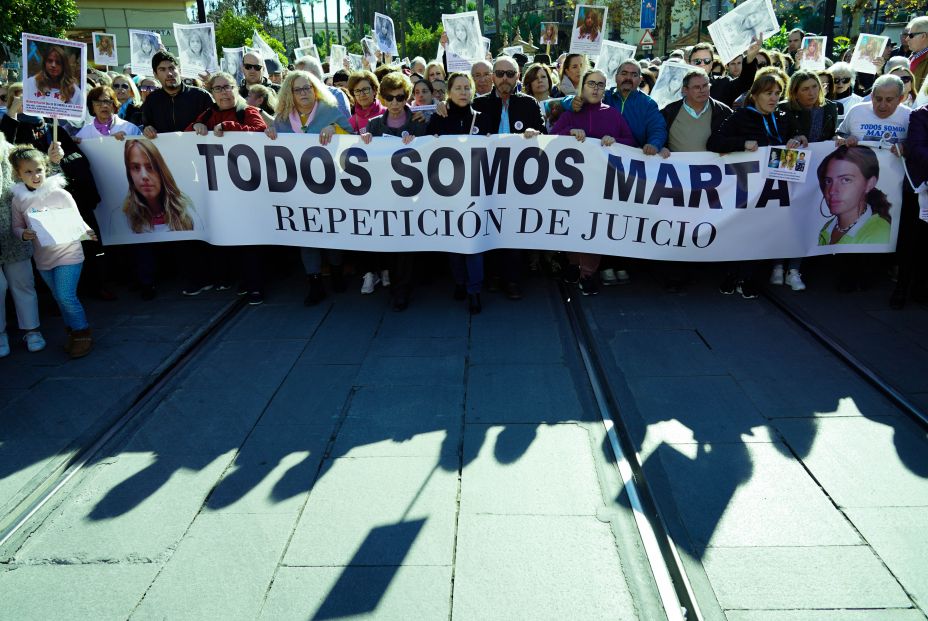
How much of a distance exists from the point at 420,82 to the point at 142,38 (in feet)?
18.9

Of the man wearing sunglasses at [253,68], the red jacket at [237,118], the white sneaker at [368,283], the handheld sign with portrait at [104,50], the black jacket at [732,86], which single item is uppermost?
the handheld sign with portrait at [104,50]

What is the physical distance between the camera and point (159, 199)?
21.0 ft

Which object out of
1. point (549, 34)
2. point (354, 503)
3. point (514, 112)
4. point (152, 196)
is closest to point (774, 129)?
point (514, 112)

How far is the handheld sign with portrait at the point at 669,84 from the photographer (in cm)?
693

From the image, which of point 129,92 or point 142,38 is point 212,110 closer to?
point 129,92

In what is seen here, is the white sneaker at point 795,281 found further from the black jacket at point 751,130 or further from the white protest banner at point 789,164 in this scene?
the black jacket at point 751,130

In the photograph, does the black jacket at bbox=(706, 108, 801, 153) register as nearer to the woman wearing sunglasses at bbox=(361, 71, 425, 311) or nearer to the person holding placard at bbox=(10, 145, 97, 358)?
the woman wearing sunglasses at bbox=(361, 71, 425, 311)

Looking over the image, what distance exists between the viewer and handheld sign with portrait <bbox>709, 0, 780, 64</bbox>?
260 inches

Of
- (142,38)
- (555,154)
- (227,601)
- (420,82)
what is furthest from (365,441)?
(142,38)

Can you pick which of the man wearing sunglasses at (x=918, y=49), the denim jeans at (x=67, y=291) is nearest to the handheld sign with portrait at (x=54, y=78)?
A: the denim jeans at (x=67, y=291)

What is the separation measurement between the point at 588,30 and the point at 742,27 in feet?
5.44

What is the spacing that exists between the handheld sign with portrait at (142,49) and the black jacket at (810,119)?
884 centimetres

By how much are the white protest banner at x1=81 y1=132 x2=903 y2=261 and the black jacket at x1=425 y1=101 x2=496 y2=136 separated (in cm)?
15

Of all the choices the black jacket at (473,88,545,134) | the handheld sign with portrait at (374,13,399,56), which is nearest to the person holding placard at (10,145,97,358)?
the black jacket at (473,88,545,134)
